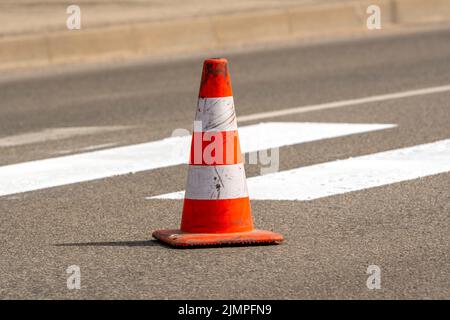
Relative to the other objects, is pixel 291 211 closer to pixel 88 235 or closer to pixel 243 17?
pixel 88 235

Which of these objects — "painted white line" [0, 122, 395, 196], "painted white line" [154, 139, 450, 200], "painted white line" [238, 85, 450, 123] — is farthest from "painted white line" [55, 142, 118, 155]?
"painted white line" [154, 139, 450, 200]

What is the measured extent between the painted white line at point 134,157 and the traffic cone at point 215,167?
1.88 meters

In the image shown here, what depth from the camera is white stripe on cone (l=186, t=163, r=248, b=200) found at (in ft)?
24.3

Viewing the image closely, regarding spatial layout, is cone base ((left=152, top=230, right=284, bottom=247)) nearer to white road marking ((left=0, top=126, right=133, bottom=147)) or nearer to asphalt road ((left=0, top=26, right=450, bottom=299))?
asphalt road ((left=0, top=26, right=450, bottom=299))

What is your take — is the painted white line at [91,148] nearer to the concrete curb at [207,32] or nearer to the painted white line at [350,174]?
the painted white line at [350,174]

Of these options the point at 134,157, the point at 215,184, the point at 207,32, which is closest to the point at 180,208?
the point at 215,184

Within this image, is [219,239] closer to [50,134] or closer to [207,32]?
[50,134]

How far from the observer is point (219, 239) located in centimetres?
722

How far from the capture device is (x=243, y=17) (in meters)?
18.3

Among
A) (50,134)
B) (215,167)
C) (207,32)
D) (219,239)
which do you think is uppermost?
(207,32)

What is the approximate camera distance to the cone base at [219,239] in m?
7.20

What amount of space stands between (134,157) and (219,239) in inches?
121

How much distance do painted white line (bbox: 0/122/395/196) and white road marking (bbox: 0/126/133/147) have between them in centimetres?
81

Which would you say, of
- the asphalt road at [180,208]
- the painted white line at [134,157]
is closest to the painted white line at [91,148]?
the asphalt road at [180,208]
